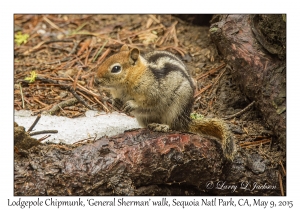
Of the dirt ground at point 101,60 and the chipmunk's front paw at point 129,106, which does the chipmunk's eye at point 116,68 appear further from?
the dirt ground at point 101,60

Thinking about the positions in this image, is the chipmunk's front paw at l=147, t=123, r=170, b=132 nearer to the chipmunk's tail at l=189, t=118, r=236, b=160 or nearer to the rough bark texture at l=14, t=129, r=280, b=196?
the rough bark texture at l=14, t=129, r=280, b=196

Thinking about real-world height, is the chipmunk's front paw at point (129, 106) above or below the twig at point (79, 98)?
below

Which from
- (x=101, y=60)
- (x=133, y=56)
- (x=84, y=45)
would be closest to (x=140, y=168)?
(x=133, y=56)

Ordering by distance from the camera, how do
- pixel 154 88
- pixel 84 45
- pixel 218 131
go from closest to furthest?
pixel 218 131, pixel 154 88, pixel 84 45

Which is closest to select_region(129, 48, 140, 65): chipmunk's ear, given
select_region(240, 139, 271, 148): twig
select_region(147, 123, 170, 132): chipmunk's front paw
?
select_region(147, 123, 170, 132): chipmunk's front paw

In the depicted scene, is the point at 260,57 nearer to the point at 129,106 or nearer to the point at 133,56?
the point at 133,56

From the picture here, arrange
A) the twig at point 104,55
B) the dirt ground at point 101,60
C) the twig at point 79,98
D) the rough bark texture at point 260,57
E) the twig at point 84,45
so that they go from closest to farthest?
1. the rough bark texture at point 260,57
2. the dirt ground at point 101,60
3. the twig at point 79,98
4. the twig at point 104,55
5. the twig at point 84,45

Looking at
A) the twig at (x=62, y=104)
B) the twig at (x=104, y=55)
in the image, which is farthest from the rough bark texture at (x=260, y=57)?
the twig at (x=62, y=104)
